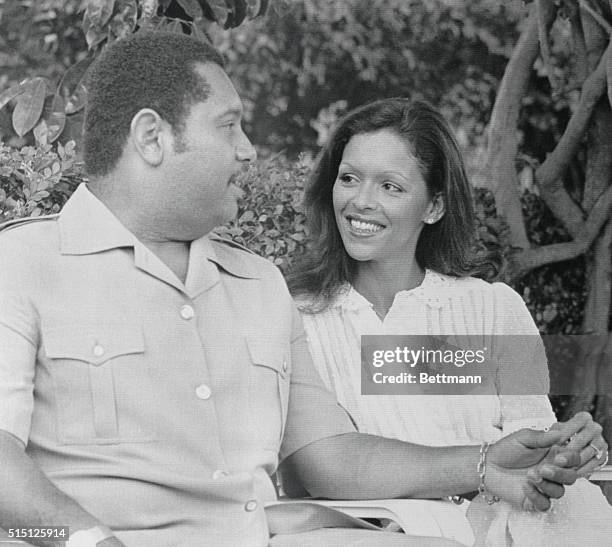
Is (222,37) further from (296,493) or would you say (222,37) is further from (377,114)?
(296,493)

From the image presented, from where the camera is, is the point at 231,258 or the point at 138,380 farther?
the point at 231,258

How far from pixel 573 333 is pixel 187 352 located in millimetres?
2904

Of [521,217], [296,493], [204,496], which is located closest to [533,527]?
[296,493]

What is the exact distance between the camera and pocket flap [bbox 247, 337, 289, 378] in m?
1.54

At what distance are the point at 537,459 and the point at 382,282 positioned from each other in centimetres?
55

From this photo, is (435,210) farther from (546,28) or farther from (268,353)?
(546,28)

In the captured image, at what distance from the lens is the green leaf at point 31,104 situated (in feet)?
7.86

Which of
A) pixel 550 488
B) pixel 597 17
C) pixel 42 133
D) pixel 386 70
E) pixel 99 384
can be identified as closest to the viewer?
pixel 99 384

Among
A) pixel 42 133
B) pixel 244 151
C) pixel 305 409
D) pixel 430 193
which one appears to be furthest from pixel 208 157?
pixel 42 133

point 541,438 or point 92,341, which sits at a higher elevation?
point 92,341

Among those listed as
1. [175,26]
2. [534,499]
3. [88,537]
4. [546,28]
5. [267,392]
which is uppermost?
[546,28]

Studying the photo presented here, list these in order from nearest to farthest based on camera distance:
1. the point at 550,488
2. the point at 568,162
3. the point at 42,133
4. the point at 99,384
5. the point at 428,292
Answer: the point at 99,384, the point at 550,488, the point at 428,292, the point at 42,133, the point at 568,162

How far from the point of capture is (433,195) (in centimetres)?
224

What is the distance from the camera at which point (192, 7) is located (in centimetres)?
255
